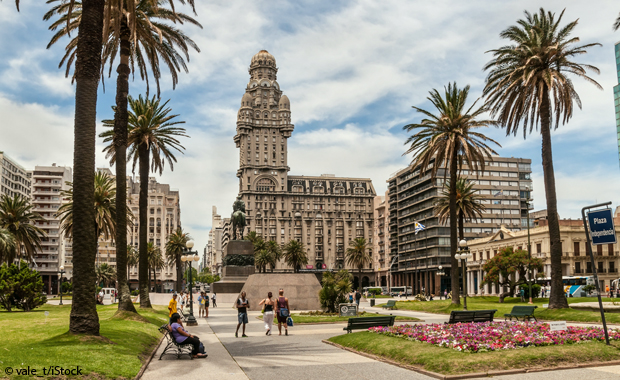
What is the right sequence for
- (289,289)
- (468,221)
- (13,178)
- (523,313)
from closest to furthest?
(523,313) → (289,289) → (468,221) → (13,178)

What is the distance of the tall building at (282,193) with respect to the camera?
16000 centimetres

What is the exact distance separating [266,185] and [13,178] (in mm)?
67157

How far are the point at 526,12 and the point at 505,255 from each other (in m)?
34.0

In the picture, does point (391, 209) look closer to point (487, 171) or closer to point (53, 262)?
point (487, 171)

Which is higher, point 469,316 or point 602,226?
point 602,226

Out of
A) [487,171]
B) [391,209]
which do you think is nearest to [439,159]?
[487,171]

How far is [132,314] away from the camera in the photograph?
25938 mm

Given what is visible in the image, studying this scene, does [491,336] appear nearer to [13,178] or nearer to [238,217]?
[238,217]

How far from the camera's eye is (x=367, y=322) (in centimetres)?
1959

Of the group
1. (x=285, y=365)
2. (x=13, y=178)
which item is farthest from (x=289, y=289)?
(x=13, y=178)

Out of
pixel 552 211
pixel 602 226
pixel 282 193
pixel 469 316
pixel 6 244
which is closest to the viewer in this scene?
pixel 602 226

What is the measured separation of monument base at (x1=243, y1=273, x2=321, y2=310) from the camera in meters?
40.4

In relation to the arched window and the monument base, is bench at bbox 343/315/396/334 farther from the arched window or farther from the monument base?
the arched window

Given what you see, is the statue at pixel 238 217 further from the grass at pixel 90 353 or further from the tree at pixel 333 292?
the grass at pixel 90 353
